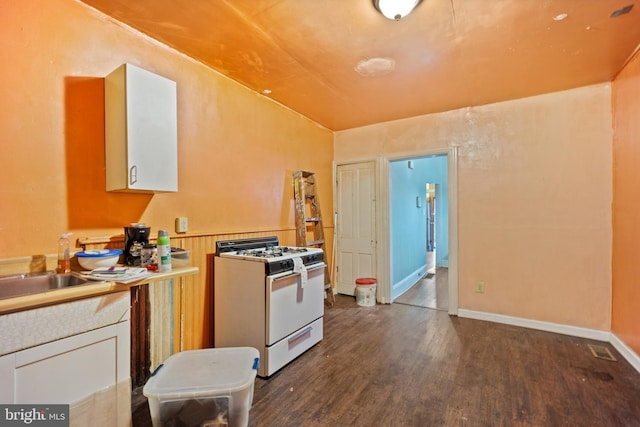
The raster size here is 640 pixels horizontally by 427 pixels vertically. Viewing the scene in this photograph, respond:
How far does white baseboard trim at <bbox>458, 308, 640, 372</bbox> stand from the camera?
2379 mm

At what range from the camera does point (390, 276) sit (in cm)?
398

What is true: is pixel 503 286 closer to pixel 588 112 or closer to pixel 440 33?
pixel 588 112

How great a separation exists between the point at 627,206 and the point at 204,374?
353 cm

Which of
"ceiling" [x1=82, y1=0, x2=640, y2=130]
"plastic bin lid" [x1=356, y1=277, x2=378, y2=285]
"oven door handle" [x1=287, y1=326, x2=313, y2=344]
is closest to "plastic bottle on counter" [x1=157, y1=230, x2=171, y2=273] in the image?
"oven door handle" [x1=287, y1=326, x2=313, y2=344]

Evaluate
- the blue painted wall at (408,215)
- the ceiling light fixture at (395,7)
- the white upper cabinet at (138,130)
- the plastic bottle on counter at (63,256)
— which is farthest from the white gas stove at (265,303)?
the blue painted wall at (408,215)

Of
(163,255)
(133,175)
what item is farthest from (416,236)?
(133,175)

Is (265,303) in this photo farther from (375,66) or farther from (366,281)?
(375,66)

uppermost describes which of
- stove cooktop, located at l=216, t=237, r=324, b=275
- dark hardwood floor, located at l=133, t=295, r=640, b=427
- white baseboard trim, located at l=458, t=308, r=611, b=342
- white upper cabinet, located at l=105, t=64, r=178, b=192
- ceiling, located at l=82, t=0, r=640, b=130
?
ceiling, located at l=82, t=0, r=640, b=130

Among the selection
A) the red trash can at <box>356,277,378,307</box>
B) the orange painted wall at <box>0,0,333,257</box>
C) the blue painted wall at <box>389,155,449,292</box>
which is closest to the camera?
the orange painted wall at <box>0,0,333,257</box>

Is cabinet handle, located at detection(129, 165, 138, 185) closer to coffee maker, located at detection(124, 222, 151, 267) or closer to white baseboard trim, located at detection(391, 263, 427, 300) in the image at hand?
coffee maker, located at detection(124, 222, 151, 267)

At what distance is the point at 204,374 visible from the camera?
5.47 ft

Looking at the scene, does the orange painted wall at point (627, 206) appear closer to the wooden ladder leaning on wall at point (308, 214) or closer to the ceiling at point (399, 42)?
the ceiling at point (399, 42)

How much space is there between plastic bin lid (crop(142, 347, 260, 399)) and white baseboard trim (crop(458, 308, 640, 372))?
109 inches

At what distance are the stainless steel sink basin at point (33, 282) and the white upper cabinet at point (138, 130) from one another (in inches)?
21.9
